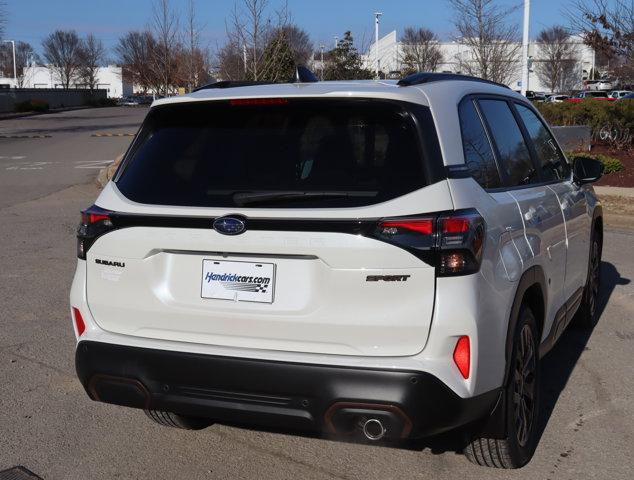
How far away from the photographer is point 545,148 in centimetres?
501

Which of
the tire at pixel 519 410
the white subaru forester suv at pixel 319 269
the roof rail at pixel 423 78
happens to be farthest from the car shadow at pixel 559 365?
the roof rail at pixel 423 78

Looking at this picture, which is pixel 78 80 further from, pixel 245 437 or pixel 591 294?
pixel 245 437

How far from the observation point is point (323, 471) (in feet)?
12.7

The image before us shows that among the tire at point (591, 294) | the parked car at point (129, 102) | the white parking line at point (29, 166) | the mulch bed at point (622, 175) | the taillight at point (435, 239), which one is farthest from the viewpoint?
the parked car at point (129, 102)

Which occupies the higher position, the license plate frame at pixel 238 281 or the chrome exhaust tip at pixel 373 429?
the license plate frame at pixel 238 281

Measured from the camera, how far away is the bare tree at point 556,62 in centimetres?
7119

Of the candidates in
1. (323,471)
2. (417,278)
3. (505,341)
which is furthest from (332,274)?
(323,471)

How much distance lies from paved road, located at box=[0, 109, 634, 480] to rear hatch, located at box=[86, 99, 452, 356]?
0.87 metres

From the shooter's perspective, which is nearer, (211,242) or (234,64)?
(211,242)

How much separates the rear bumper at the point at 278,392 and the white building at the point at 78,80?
377ft

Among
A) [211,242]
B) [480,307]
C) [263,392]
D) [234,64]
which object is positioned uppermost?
[234,64]

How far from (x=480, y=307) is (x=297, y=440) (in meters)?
1.51

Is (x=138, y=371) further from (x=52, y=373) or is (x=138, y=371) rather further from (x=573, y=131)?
(x=573, y=131)

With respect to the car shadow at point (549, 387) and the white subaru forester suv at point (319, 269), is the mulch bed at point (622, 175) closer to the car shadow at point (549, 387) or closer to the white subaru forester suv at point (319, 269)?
the car shadow at point (549, 387)
